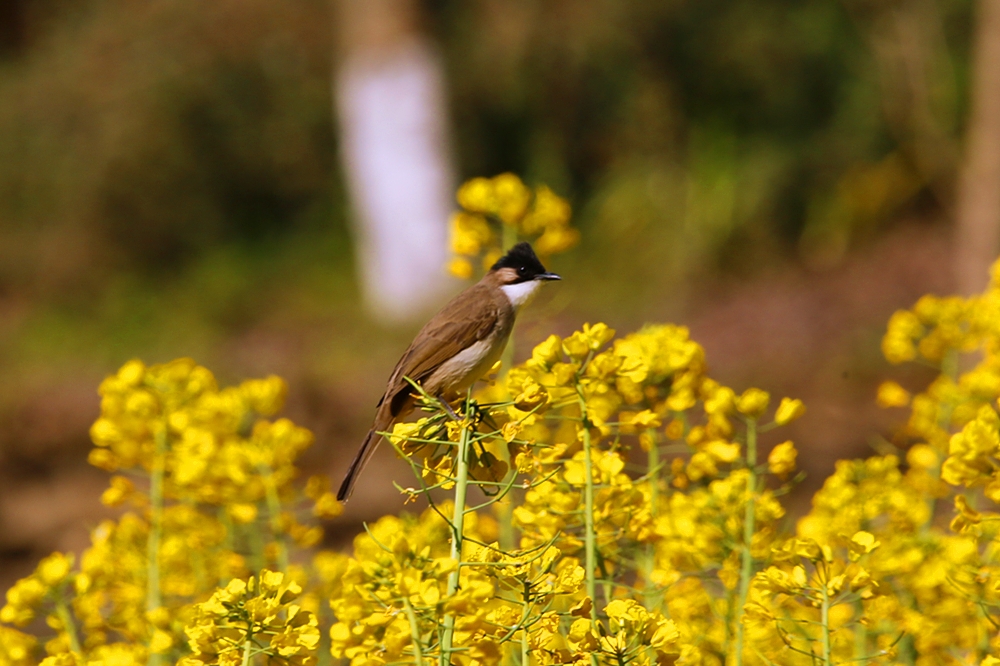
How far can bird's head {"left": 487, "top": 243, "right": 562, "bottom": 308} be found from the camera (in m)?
3.17

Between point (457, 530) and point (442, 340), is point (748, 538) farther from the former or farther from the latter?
point (442, 340)

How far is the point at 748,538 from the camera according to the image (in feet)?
7.76

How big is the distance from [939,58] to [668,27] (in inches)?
84.9

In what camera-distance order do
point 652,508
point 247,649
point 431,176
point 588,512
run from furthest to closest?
point 431,176, point 652,508, point 588,512, point 247,649

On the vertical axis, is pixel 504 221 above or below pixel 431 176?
below

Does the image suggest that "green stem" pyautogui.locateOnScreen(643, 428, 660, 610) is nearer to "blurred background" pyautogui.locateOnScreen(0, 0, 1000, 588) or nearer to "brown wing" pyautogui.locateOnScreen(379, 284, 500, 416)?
"brown wing" pyautogui.locateOnScreen(379, 284, 500, 416)

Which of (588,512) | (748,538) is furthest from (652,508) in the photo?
(588,512)

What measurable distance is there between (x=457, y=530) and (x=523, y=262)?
4.88 feet

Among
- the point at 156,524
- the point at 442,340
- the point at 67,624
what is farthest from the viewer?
the point at 442,340

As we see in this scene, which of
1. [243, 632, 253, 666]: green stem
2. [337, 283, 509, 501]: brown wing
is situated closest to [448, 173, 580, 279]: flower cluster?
[337, 283, 509, 501]: brown wing

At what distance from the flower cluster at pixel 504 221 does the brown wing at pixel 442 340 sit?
148 mm

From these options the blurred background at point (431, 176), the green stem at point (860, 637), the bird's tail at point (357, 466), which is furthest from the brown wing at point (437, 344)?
the blurred background at point (431, 176)

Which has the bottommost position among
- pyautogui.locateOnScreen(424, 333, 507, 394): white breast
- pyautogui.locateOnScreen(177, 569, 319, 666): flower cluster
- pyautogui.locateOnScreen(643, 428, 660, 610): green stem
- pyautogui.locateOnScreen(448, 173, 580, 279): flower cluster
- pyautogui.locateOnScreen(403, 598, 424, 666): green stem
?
pyautogui.locateOnScreen(403, 598, 424, 666): green stem

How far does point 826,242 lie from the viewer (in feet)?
31.6
